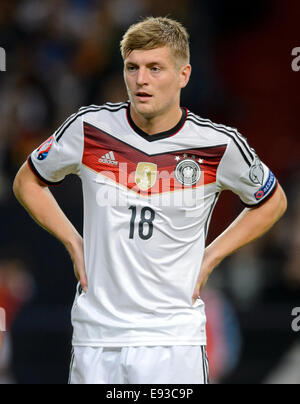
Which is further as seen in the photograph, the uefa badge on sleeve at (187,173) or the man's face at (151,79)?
the uefa badge on sleeve at (187,173)

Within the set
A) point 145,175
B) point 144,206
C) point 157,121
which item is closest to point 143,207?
point 144,206

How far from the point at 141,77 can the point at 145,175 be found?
0.51 meters

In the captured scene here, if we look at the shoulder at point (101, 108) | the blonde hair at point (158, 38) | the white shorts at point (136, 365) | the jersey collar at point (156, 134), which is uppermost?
the blonde hair at point (158, 38)

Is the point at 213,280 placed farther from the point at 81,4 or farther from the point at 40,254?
the point at 81,4

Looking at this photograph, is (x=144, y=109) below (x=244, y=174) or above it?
above

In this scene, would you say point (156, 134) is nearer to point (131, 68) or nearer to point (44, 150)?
point (131, 68)

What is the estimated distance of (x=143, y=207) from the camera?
14.3 ft

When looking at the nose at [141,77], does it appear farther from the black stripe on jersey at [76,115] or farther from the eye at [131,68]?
the black stripe on jersey at [76,115]

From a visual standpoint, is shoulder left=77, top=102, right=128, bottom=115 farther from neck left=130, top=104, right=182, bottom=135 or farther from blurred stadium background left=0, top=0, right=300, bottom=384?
blurred stadium background left=0, top=0, right=300, bottom=384

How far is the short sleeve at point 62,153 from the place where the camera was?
4.47 metres

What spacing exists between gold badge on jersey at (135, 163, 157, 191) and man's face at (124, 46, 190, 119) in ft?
0.88

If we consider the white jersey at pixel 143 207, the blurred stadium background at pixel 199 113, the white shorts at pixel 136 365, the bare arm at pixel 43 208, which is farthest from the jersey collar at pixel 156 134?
the blurred stadium background at pixel 199 113
